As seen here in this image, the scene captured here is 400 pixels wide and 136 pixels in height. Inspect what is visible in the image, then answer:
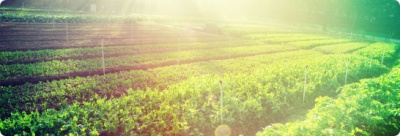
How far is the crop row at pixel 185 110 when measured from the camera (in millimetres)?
6362

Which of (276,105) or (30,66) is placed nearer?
(276,105)

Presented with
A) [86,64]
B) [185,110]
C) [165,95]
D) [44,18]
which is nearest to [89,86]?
[165,95]

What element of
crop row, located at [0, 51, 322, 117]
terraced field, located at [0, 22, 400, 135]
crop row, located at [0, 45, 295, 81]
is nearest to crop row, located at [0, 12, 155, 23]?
terraced field, located at [0, 22, 400, 135]

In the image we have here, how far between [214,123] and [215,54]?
530 inches

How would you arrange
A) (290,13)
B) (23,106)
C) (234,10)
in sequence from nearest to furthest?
(23,106) < (290,13) < (234,10)

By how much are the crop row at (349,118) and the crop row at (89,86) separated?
5834 millimetres

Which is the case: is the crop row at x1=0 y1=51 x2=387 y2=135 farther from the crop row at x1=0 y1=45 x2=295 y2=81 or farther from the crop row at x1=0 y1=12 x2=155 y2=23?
the crop row at x1=0 y1=12 x2=155 y2=23

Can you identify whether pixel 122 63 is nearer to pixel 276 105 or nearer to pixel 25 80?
pixel 25 80

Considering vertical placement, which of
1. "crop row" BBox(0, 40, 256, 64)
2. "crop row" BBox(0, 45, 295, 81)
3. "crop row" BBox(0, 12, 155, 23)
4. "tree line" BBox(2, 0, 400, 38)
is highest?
"tree line" BBox(2, 0, 400, 38)

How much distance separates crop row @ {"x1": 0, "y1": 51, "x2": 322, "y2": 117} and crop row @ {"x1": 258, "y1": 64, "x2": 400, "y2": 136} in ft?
19.1

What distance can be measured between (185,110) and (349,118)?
4335mm

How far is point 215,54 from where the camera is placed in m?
20.8

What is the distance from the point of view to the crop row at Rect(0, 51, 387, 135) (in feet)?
20.9

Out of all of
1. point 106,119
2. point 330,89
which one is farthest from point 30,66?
point 330,89
